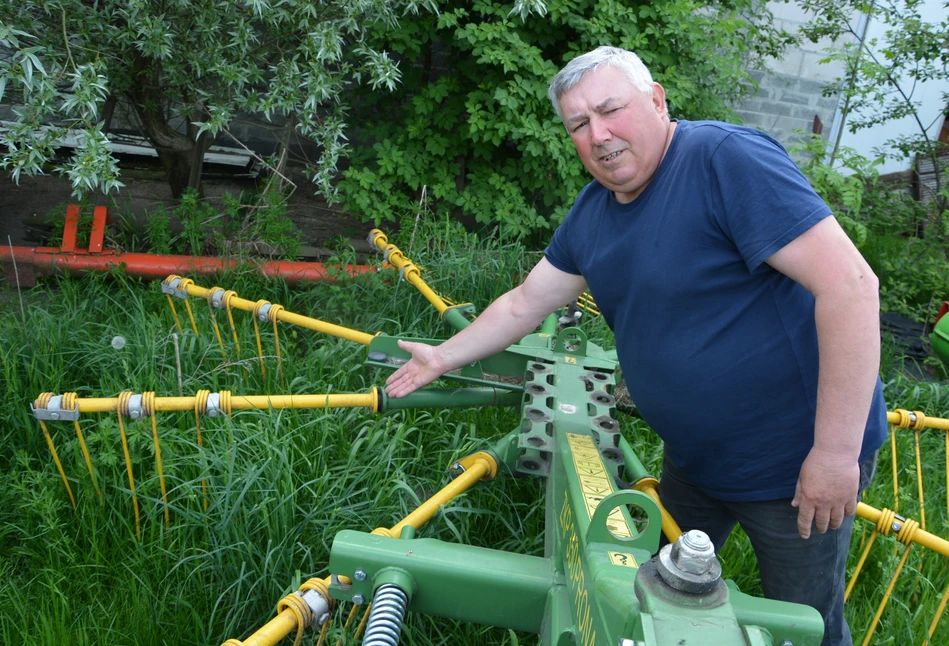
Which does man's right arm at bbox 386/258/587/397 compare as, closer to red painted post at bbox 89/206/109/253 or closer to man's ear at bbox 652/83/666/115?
man's ear at bbox 652/83/666/115

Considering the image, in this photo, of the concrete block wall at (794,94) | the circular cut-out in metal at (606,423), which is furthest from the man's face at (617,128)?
the concrete block wall at (794,94)

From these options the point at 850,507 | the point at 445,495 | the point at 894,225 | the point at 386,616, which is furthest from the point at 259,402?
the point at 894,225

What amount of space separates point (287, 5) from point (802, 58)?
224 inches

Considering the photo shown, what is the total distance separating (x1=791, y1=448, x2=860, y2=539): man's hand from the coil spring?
985 millimetres

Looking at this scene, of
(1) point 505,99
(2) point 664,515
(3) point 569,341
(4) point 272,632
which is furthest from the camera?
(1) point 505,99

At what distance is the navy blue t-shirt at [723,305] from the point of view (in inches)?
69.4

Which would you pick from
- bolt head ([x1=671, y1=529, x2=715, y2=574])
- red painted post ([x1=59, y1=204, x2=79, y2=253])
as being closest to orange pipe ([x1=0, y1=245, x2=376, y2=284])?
red painted post ([x1=59, y1=204, x2=79, y2=253])

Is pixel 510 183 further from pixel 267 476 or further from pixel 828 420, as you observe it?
pixel 828 420

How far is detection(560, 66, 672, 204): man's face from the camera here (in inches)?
77.4

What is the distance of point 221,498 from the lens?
265 centimetres

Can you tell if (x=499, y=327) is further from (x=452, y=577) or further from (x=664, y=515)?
(x=452, y=577)

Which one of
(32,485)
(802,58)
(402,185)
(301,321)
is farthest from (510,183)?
(802,58)

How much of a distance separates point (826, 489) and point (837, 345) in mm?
350

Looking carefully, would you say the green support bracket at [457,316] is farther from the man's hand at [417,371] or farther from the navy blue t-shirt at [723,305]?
the navy blue t-shirt at [723,305]
